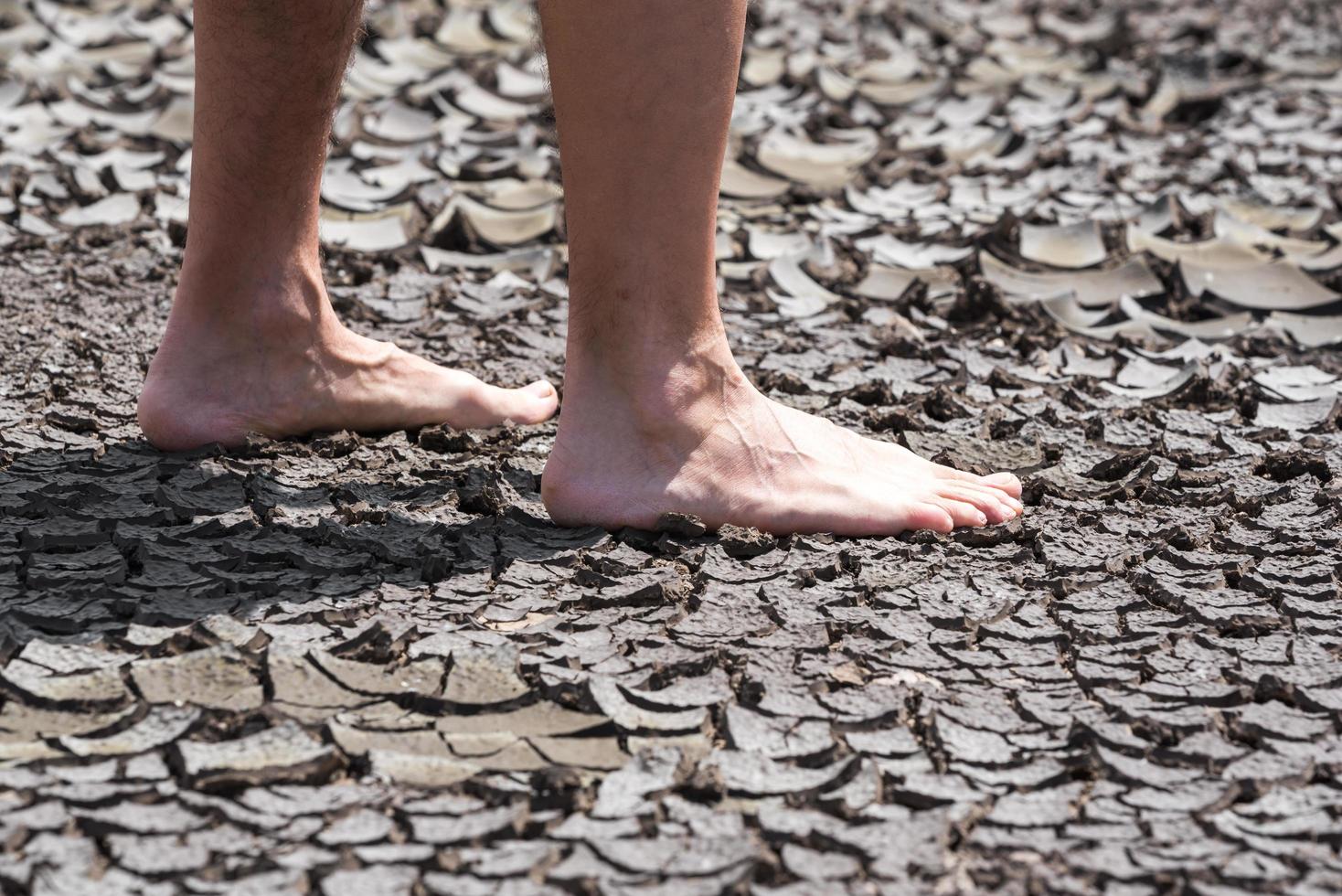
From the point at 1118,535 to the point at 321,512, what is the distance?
766 mm

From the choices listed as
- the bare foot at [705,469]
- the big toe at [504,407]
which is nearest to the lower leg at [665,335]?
the bare foot at [705,469]

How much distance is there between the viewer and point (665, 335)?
51.0 inches

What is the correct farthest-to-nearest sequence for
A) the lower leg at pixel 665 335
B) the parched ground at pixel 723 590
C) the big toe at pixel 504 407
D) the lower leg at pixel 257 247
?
the big toe at pixel 504 407, the lower leg at pixel 257 247, the lower leg at pixel 665 335, the parched ground at pixel 723 590

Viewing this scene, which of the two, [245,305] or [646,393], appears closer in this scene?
[646,393]

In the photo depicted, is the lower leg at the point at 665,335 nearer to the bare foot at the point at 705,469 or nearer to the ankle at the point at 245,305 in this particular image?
the bare foot at the point at 705,469

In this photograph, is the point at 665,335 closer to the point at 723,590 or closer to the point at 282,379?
the point at 723,590

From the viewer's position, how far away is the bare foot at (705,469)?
4.31 feet

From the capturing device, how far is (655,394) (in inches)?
51.4

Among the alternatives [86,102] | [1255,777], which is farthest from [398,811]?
[86,102]

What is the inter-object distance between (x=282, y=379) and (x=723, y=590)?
1.92 feet

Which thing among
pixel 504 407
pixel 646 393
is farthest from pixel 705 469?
pixel 504 407

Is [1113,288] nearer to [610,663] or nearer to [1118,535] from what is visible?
[1118,535]

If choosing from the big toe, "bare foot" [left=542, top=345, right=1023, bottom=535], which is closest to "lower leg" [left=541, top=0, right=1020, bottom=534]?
"bare foot" [left=542, top=345, right=1023, bottom=535]

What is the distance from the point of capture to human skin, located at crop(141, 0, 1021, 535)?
4.03 ft
